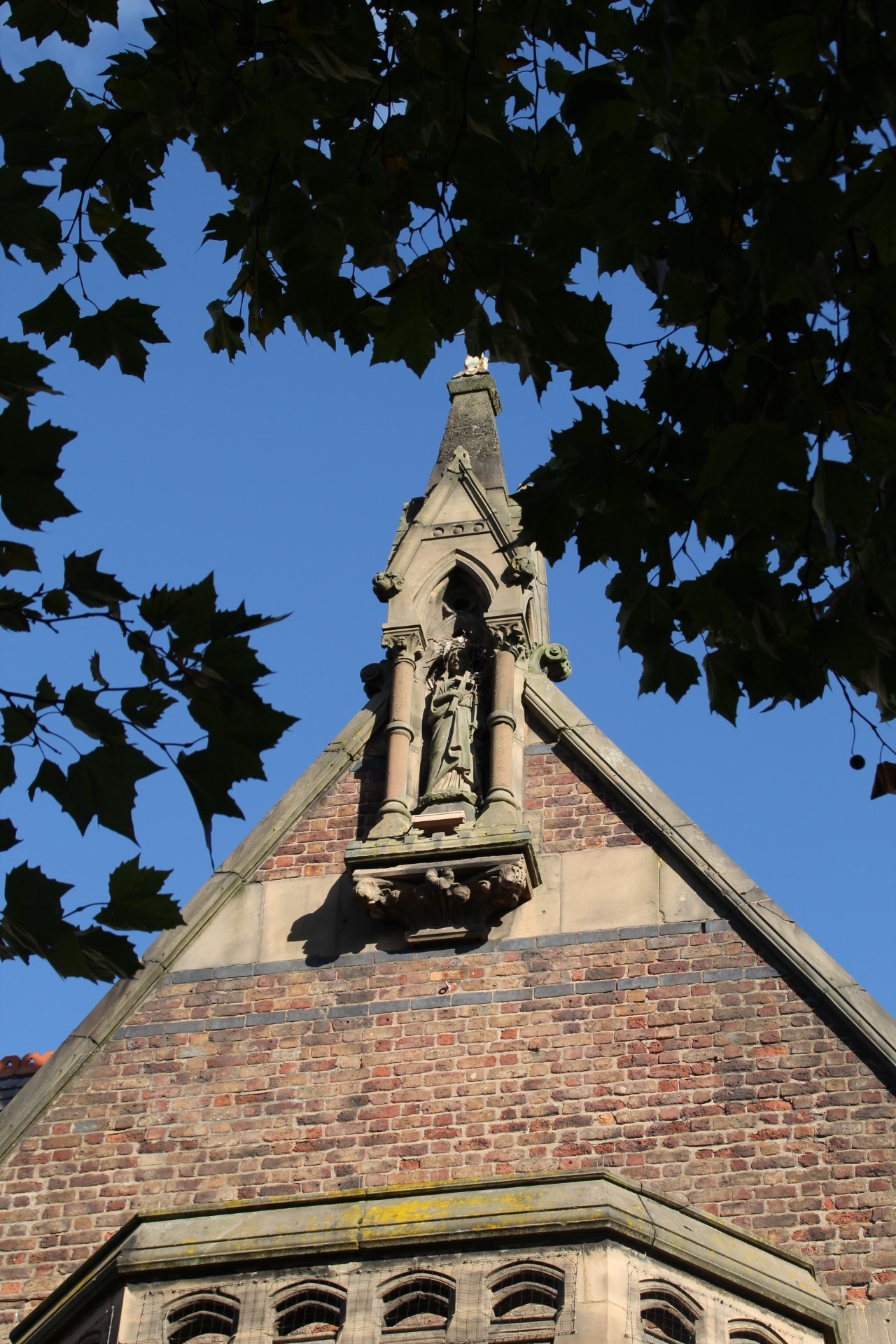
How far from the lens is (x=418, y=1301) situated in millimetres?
9430

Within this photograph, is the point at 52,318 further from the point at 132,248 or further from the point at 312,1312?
the point at 312,1312

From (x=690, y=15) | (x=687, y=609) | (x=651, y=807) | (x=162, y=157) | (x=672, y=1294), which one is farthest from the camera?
(x=651, y=807)

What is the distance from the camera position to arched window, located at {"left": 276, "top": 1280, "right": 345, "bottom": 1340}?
9414 millimetres

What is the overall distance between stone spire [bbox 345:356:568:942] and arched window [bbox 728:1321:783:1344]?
118 inches

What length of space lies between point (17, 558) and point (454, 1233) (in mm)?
4678

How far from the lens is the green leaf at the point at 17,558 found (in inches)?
248

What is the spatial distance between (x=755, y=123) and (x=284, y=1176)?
22.1 ft

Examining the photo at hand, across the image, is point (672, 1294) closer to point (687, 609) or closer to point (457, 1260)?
point (457, 1260)

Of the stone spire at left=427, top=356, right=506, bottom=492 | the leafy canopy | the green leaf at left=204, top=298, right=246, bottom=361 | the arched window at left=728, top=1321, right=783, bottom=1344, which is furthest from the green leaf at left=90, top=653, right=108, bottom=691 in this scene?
the stone spire at left=427, top=356, right=506, bottom=492

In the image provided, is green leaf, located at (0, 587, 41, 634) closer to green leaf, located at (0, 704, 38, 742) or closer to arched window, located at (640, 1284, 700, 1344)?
green leaf, located at (0, 704, 38, 742)

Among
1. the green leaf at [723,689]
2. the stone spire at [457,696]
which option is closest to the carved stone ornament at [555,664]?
the stone spire at [457,696]

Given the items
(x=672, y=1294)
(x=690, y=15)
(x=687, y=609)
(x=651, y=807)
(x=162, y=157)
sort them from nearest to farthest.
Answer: (x=690, y=15) → (x=687, y=609) → (x=162, y=157) → (x=672, y=1294) → (x=651, y=807)

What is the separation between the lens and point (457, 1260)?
9438 mm

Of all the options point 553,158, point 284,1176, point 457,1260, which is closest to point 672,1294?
point 457,1260
